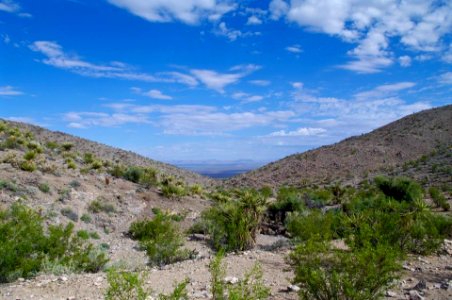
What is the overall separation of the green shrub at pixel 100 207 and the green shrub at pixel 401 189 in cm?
1674

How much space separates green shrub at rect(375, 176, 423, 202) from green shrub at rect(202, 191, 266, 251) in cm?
1305

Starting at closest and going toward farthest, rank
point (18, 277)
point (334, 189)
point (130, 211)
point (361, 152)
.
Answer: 1. point (18, 277)
2. point (130, 211)
3. point (334, 189)
4. point (361, 152)

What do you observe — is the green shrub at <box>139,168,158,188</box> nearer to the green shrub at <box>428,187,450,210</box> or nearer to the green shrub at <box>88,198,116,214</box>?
the green shrub at <box>88,198,116,214</box>

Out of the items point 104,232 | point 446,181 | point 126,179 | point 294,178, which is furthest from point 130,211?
point 294,178

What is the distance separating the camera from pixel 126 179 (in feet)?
97.2

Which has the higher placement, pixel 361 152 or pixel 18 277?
pixel 361 152

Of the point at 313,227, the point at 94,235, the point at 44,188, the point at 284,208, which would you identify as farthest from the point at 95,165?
the point at 313,227

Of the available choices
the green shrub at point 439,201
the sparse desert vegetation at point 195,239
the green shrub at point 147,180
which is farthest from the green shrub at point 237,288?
the green shrub at point 147,180

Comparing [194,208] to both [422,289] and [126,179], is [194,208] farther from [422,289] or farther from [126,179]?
[422,289]

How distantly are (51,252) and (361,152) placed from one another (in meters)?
60.6

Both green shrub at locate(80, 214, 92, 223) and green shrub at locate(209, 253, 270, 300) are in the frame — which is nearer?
green shrub at locate(209, 253, 270, 300)

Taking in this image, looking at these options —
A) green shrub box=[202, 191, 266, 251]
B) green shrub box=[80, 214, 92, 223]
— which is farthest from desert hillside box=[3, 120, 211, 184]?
green shrub box=[202, 191, 266, 251]

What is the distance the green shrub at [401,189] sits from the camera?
1041 inches

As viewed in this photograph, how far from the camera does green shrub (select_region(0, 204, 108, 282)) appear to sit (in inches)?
375
